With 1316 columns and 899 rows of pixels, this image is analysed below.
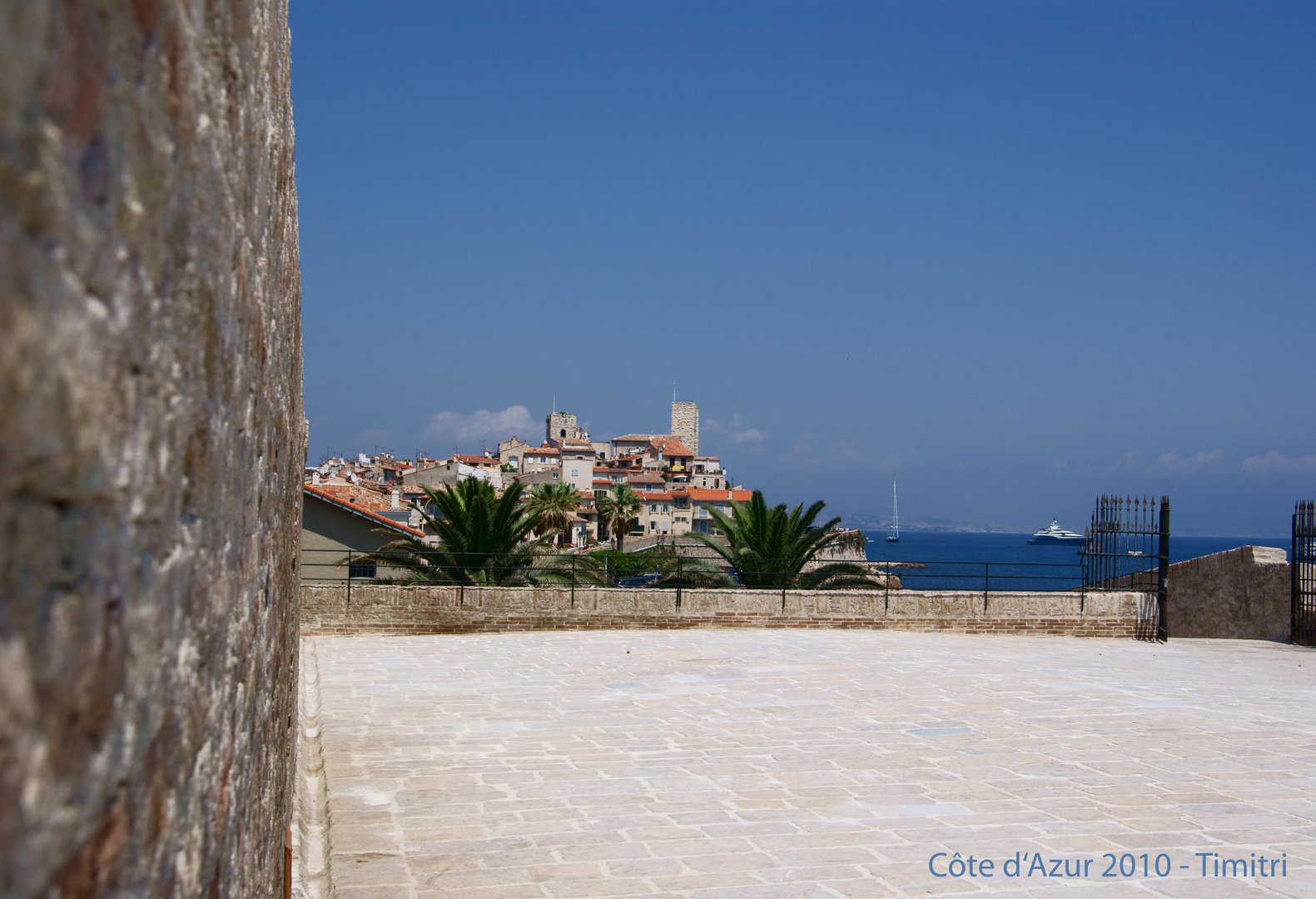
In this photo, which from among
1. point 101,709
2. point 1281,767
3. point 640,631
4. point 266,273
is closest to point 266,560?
point 266,273

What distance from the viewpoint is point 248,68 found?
1.51 meters

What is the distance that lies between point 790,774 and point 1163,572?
11.4 m

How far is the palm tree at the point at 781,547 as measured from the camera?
17.4 m

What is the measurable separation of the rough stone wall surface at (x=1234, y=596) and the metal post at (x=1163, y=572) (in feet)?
5.14

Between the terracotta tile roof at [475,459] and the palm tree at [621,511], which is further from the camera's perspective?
the terracotta tile roof at [475,459]

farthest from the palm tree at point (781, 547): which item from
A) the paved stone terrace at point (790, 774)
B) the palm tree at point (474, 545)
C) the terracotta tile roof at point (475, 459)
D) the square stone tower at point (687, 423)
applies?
the square stone tower at point (687, 423)

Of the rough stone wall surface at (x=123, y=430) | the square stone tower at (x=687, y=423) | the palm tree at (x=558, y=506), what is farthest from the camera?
the square stone tower at (x=687, y=423)

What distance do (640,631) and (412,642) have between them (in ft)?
10.8

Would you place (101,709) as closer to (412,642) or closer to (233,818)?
(233,818)

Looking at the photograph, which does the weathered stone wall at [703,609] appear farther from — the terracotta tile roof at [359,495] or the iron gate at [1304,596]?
the terracotta tile roof at [359,495]

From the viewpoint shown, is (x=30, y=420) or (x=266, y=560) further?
(x=266, y=560)

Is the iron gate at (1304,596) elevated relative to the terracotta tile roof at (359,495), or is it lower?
lower

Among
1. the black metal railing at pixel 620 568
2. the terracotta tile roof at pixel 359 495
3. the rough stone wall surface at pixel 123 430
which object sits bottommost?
the black metal railing at pixel 620 568

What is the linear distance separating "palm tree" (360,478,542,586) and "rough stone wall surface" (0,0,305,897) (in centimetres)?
1458
